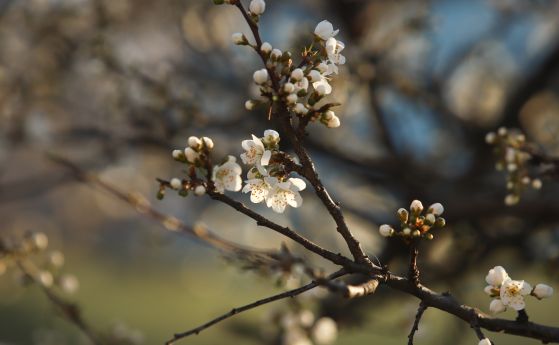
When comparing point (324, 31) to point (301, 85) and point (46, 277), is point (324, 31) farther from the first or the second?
point (46, 277)

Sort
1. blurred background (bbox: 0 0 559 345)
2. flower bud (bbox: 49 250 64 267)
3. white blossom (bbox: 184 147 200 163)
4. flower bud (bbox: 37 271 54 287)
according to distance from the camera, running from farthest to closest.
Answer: blurred background (bbox: 0 0 559 345) < flower bud (bbox: 49 250 64 267) < flower bud (bbox: 37 271 54 287) < white blossom (bbox: 184 147 200 163)

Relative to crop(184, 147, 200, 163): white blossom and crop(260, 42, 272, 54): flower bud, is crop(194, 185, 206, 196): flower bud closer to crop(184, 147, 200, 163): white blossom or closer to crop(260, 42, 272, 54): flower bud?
crop(184, 147, 200, 163): white blossom

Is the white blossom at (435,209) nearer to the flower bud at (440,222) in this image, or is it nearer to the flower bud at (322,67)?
the flower bud at (440,222)

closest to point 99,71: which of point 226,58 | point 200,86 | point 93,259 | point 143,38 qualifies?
point 200,86

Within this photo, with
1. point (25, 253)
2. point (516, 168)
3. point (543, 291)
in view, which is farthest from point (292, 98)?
point (25, 253)

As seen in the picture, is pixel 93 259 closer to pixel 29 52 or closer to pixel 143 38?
pixel 143 38

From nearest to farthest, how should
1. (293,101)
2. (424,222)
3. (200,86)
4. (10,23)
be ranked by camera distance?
1. (293,101)
2. (424,222)
3. (200,86)
4. (10,23)

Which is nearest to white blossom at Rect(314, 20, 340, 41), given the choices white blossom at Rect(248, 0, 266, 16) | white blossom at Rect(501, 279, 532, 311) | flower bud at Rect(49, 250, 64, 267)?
white blossom at Rect(248, 0, 266, 16)
